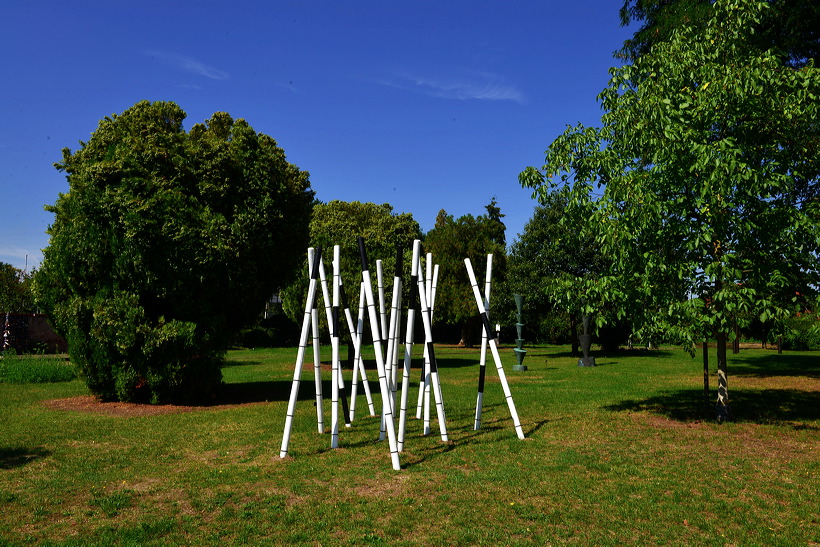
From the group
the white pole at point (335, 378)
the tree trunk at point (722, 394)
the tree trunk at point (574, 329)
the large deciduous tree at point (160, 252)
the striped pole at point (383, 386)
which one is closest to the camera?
the striped pole at point (383, 386)

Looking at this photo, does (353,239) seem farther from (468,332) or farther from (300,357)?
(300,357)

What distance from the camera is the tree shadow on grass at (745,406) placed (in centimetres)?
1183

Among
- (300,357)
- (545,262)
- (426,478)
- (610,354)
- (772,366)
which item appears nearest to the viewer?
(426,478)

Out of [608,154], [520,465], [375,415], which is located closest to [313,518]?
[520,465]

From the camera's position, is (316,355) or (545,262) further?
(545,262)

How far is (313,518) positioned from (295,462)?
8.11 ft

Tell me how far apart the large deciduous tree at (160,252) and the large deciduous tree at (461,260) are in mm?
25738

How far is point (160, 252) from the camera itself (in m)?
13.6

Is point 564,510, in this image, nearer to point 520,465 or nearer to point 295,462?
point 520,465

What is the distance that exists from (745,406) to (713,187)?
6.14 m

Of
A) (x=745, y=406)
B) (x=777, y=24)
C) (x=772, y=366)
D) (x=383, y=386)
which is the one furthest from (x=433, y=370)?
(x=772, y=366)

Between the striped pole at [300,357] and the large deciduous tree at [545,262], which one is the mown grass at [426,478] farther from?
the large deciduous tree at [545,262]

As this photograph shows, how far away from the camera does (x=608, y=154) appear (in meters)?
11.0

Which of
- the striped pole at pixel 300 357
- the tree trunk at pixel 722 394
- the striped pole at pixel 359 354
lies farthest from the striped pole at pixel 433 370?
the tree trunk at pixel 722 394
